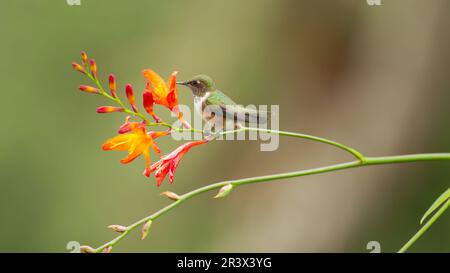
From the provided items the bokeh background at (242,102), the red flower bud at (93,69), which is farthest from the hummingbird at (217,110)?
the bokeh background at (242,102)

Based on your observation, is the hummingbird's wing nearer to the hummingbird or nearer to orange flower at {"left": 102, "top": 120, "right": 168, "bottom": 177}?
the hummingbird

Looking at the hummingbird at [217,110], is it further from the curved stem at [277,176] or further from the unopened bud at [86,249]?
the unopened bud at [86,249]

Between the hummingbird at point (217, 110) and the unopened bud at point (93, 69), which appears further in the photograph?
the hummingbird at point (217, 110)

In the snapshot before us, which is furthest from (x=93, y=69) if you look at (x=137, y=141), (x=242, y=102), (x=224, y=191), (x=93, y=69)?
(x=242, y=102)

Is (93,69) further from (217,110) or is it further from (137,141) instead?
(217,110)

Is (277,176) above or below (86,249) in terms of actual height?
above

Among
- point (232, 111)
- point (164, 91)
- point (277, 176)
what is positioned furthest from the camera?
point (232, 111)
